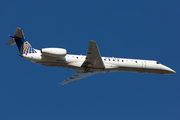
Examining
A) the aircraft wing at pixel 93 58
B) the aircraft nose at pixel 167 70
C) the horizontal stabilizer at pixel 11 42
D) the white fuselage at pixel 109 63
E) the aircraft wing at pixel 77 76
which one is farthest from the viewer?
the aircraft nose at pixel 167 70

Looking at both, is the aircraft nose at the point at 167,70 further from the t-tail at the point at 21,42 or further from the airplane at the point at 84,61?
the t-tail at the point at 21,42

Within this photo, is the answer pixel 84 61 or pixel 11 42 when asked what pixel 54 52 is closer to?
pixel 84 61

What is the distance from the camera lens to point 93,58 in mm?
25781

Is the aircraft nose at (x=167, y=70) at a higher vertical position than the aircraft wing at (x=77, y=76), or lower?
higher

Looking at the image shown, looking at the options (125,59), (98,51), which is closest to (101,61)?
(98,51)

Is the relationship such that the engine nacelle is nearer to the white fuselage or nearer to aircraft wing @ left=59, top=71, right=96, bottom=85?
the white fuselage

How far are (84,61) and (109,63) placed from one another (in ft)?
11.3

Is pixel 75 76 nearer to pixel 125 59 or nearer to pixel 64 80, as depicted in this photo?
pixel 64 80

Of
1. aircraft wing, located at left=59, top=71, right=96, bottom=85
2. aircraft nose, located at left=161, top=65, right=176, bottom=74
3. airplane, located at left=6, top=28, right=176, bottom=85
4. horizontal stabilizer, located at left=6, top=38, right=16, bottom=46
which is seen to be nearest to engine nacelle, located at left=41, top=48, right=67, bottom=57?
airplane, located at left=6, top=28, right=176, bottom=85

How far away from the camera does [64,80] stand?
105ft

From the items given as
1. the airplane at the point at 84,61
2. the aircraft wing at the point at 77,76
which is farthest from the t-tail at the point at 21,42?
the aircraft wing at the point at 77,76

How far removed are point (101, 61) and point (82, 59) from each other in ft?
8.64

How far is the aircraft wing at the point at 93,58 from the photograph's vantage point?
24.5m

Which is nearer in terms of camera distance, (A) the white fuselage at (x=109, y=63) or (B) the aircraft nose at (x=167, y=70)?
(A) the white fuselage at (x=109, y=63)
